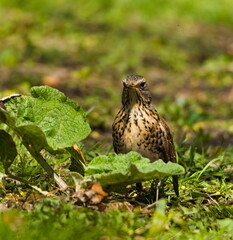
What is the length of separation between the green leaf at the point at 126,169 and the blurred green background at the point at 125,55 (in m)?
2.42

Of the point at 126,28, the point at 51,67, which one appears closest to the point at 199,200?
the point at 51,67

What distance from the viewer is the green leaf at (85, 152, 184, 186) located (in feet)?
13.4

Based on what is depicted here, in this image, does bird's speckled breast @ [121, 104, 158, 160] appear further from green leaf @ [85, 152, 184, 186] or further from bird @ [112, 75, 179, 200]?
green leaf @ [85, 152, 184, 186]

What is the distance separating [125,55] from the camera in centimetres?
1201

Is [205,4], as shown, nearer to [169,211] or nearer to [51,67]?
[51,67]

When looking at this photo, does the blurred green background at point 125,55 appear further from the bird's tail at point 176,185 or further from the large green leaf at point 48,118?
the large green leaf at point 48,118

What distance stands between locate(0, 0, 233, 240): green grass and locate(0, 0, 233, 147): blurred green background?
2 centimetres

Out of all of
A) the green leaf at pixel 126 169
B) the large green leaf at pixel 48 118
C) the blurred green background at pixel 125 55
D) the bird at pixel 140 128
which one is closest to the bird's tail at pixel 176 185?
the bird at pixel 140 128

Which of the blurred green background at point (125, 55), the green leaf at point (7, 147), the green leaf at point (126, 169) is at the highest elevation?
the green leaf at point (7, 147)

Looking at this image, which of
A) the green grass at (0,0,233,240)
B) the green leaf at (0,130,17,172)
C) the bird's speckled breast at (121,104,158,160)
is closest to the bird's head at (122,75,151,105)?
the bird's speckled breast at (121,104,158,160)

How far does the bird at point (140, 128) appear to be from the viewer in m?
4.78

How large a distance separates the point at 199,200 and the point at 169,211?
1.46 ft

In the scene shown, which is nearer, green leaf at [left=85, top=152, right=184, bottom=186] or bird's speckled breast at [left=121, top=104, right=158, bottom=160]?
green leaf at [left=85, top=152, right=184, bottom=186]

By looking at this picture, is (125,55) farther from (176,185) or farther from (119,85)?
(176,185)
